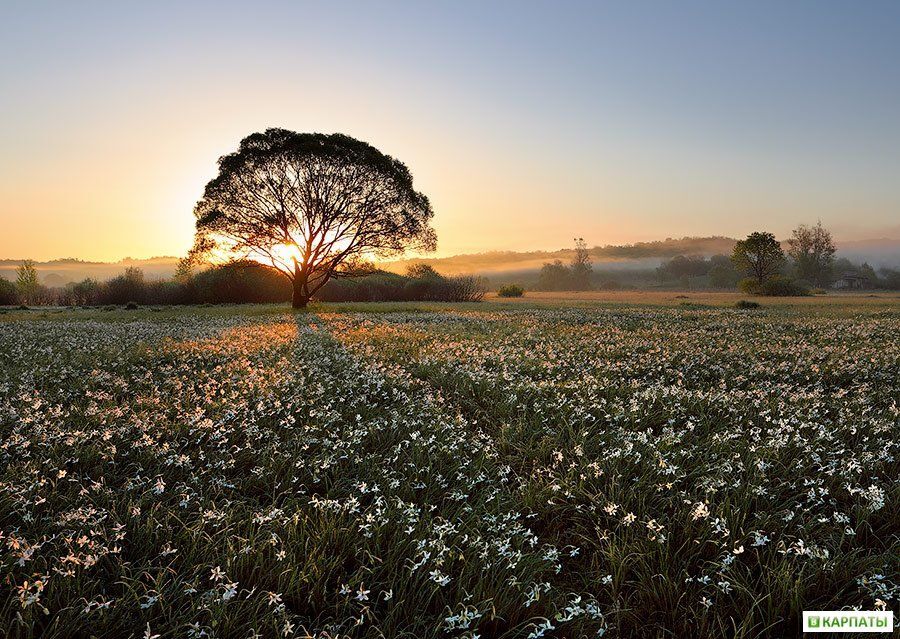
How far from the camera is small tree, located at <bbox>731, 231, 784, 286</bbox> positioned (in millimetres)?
86312

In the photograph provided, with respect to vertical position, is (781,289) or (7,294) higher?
(7,294)

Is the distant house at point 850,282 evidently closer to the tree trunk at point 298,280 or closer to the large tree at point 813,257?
the large tree at point 813,257

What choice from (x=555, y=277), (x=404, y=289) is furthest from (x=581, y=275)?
(x=404, y=289)

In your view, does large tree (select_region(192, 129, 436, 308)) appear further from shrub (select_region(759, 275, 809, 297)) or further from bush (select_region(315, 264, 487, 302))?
shrub (select_region(759, 275, 809, 297))

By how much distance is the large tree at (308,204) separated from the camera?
34.0 m

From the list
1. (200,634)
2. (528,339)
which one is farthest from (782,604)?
(528,339)

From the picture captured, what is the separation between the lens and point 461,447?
4883 millimetres

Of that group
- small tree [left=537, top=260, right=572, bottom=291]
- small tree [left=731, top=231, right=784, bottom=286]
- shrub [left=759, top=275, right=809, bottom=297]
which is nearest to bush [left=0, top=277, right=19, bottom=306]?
shrub [left=759, top=275, right=809, bottom=297]

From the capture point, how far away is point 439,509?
3734 mm

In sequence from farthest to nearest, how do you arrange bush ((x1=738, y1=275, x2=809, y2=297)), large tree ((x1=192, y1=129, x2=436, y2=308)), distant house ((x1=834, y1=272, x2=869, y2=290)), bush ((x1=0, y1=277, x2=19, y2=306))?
1. distant house ((x1=834, y1=272, x2=869, y2=290))
2. bush ((x1=738, y1=275, x2=809, y2=297))
3. bush ((x1=0, y1=277, x2=19, y2=306))
4. large tree ((x1=192, y1=129, x2=436, y2=308))

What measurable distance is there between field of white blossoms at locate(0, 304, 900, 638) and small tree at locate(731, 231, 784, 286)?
94.8 m

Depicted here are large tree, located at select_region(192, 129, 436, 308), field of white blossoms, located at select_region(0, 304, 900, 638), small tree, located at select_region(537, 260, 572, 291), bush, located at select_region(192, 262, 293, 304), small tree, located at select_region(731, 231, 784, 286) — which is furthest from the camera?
small tree, located at select_region(537, 260, 572, 291)

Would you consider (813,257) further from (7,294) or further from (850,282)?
(7,294)

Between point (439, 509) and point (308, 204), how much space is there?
34.8 m
